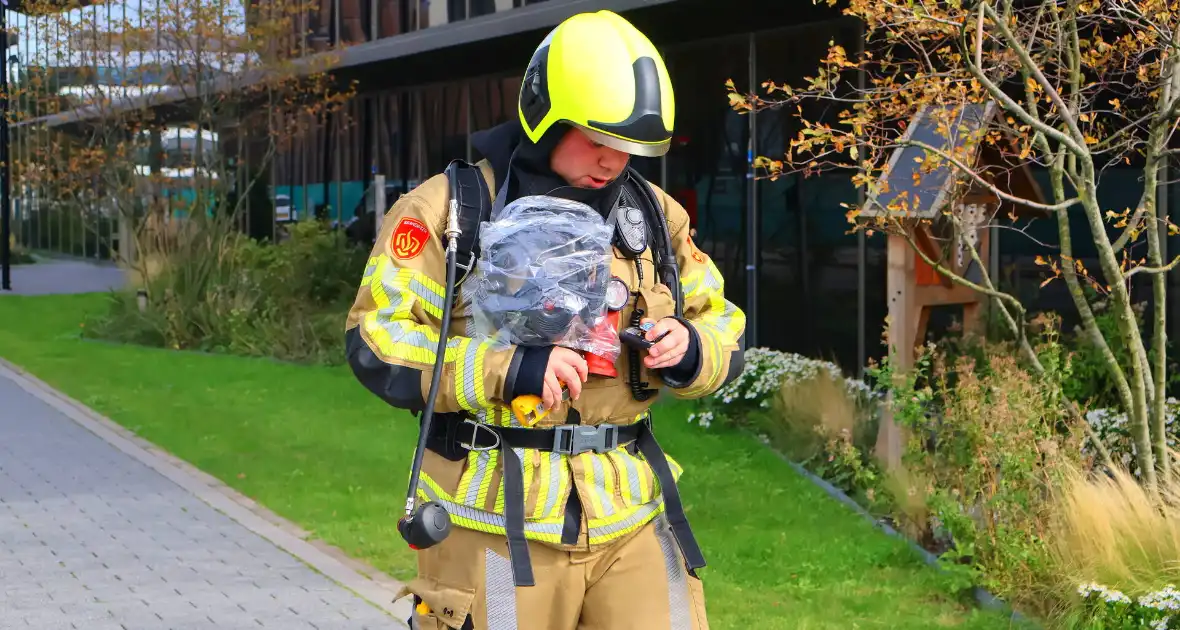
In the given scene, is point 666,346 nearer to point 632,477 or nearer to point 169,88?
point 632,477

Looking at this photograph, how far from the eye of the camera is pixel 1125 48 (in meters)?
6.71

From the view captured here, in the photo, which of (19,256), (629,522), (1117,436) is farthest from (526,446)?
(19,256)

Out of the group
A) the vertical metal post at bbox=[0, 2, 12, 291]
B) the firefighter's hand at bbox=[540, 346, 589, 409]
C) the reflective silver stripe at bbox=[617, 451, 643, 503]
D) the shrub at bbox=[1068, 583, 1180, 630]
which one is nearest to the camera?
the firefighter's hand at bbox=[540, 346, 589, 409]

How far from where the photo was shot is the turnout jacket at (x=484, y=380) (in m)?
2.97

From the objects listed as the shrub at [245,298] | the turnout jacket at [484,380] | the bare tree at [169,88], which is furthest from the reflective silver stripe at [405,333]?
the bare tree at [169,88]

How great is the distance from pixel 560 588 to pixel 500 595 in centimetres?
13

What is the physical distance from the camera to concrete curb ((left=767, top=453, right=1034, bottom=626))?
5973 mm

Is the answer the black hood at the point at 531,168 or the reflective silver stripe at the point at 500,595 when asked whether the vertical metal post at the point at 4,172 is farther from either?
the reflective silver stripe at the point at 500,595

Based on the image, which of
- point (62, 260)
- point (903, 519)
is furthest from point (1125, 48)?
point (62, 260)

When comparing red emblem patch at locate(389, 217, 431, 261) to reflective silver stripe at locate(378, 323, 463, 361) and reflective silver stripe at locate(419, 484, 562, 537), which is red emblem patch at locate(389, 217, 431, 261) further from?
reflective silver stripe at locate(419, 484, 562, 537)

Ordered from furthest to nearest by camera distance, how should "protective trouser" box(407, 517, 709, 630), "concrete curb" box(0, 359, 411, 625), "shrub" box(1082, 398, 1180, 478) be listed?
"shrub" box(1082, 398, 1180, 478) < "concrete curb" box(0, 359, 411, 625) < "protective trouser" box(407, 517, 709, 630)

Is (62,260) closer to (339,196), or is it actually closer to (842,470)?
(339,196)

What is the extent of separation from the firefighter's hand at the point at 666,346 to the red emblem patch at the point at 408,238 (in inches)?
19.2

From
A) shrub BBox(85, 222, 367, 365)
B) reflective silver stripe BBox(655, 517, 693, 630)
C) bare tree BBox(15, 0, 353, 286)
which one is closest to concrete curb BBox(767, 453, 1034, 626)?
reflective silver stripe BBox(655, 517, 693, 630)
